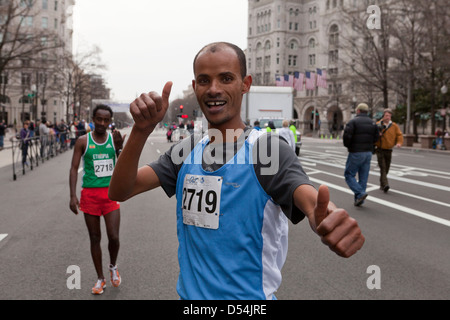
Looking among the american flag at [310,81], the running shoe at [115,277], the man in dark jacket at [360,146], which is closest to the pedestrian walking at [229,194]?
the running shoe at [115,277]

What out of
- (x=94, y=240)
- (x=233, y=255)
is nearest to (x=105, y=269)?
(x=94, y=240)

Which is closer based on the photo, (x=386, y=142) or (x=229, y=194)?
(x=229, y=194)

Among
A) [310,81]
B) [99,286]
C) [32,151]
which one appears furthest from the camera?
[310,81]

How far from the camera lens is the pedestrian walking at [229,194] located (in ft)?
5.95

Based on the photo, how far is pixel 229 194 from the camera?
1.85 m

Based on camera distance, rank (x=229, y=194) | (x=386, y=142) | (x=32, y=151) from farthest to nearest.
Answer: (x=32, y=151)
(x=386, y=142)
(x=229, y=194)

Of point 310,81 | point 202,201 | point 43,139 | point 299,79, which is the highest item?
point 299,79

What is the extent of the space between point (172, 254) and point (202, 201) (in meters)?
3.80

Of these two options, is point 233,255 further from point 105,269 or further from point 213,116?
point 105,269

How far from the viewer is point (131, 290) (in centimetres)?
433

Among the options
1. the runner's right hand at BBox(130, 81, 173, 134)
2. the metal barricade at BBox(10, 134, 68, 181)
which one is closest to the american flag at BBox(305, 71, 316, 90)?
the metal barricade at BBox(10, 134, 68, 181)

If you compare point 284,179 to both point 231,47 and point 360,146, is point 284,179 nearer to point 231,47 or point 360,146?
point 231,47

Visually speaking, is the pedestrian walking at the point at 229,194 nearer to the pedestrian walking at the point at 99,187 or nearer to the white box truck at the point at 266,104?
the pedestrian walking at the point at 99,187

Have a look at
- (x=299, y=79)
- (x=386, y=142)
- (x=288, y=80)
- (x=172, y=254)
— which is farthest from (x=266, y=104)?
(x=288, y=80)
